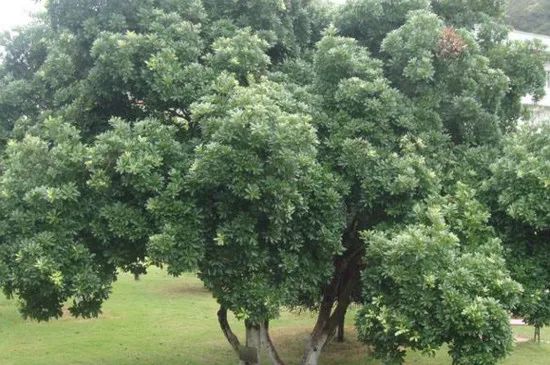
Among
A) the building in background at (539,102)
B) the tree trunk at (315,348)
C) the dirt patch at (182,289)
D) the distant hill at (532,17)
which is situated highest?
the distant hill at (532,17)

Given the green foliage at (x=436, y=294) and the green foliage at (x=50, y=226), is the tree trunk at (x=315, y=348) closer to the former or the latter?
the green foliage at (x=436, y=294)

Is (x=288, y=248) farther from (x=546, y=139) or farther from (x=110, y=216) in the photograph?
(x=546, y=139)

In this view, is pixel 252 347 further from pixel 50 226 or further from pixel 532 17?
pixel 532 17

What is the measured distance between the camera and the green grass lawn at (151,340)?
14.6 metres

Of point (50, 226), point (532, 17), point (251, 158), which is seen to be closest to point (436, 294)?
point (251, 158)

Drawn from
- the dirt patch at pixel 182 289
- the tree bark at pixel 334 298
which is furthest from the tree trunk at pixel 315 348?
the dirt patch at pixel 182 289

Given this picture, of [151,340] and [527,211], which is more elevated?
[527,211]

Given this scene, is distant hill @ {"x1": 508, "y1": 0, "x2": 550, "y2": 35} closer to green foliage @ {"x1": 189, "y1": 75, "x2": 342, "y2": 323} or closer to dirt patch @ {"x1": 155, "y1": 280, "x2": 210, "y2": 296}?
dirt patch @ {"x1": 155, "y1": 280, "x2": 210, "y2": 296}

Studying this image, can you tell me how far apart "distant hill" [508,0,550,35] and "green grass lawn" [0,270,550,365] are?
33538 mm

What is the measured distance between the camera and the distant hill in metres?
47.1

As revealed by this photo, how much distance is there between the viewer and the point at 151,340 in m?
16.5

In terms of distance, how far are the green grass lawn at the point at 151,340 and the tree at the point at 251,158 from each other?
234 inches

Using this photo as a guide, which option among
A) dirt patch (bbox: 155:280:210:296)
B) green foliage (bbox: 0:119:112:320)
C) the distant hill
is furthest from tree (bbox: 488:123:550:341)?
the distant hill

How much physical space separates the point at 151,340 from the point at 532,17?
1632 inches
